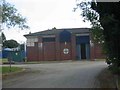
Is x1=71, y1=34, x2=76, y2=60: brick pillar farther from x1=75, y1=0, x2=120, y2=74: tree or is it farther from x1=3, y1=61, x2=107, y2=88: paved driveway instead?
x1=75, y1=0, x2=120, y2=74: tree

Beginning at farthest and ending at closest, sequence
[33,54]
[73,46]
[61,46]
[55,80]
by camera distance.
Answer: [33,54]
[61,46]
[73,46]
[55,80]

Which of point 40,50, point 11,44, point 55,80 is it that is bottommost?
point 55,80

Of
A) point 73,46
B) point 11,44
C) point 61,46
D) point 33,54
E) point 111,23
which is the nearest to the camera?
point 111,23

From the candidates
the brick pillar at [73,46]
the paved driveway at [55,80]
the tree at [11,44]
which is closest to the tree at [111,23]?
the paved driveway at [55,80]

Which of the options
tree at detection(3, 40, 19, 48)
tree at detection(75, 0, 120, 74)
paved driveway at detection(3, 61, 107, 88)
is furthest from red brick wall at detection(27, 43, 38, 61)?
tree at detection(75, 0, 120, 74)

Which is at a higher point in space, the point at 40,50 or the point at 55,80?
the point at 40,50

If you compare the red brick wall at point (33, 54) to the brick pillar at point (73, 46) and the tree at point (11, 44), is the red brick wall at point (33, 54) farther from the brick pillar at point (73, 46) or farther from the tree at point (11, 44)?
the tree at point (11, 44)

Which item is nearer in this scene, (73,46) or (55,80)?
(55,80)

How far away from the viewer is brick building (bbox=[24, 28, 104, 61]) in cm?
6512

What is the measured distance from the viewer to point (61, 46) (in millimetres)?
65625

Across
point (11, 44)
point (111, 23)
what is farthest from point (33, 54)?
point (111, 23)

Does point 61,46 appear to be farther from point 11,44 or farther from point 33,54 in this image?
point 11,44

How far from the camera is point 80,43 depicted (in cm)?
6581

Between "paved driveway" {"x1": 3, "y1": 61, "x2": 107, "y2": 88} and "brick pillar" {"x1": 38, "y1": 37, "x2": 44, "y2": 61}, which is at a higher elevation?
"brick pillar" {"x1": 38, "y1": 37, "x2": 44, "y2": 61}
